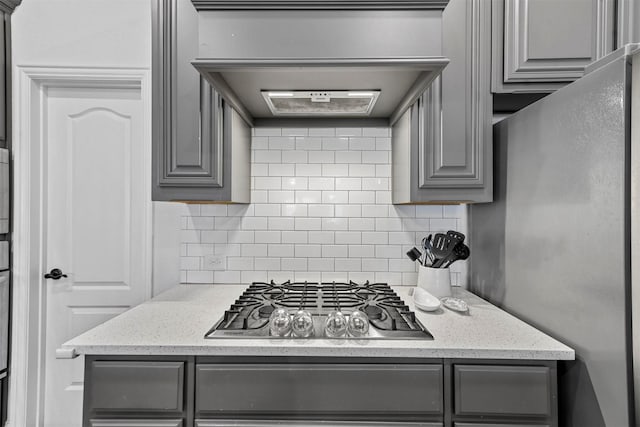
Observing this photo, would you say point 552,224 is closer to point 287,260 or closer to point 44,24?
point 287,260

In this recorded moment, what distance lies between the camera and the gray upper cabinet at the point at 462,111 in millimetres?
1469

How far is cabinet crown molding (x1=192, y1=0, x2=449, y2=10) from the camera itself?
1194mm

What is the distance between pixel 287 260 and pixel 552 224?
4.13ft

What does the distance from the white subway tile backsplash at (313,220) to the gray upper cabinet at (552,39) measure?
69 centimetres

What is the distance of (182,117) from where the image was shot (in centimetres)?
148

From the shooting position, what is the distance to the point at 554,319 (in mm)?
1174

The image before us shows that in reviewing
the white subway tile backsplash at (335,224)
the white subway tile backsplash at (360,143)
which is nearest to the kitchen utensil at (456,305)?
the white subway tile backsplash at (335,224)

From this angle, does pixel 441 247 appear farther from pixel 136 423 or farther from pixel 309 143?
pixel 136 423

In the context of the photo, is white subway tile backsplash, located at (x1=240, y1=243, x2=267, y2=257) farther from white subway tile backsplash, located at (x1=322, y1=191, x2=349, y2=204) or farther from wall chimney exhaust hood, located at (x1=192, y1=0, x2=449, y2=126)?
wall chimney exhaust hood, located at (x1=192, y1=0, x2=449, y2=126)

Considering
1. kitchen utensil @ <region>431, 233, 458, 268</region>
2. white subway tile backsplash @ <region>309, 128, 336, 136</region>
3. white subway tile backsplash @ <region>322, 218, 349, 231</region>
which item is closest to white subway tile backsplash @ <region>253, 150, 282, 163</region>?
white subway tile backsplash @ <region>309, 128, 336, 136</region>

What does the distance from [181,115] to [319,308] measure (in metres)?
0.99

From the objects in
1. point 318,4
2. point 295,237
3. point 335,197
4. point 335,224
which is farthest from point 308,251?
point 318,4

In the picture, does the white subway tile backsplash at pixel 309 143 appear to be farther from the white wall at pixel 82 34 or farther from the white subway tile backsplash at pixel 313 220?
the white wall at pixel 82 34

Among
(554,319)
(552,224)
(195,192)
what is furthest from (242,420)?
(552,224)
